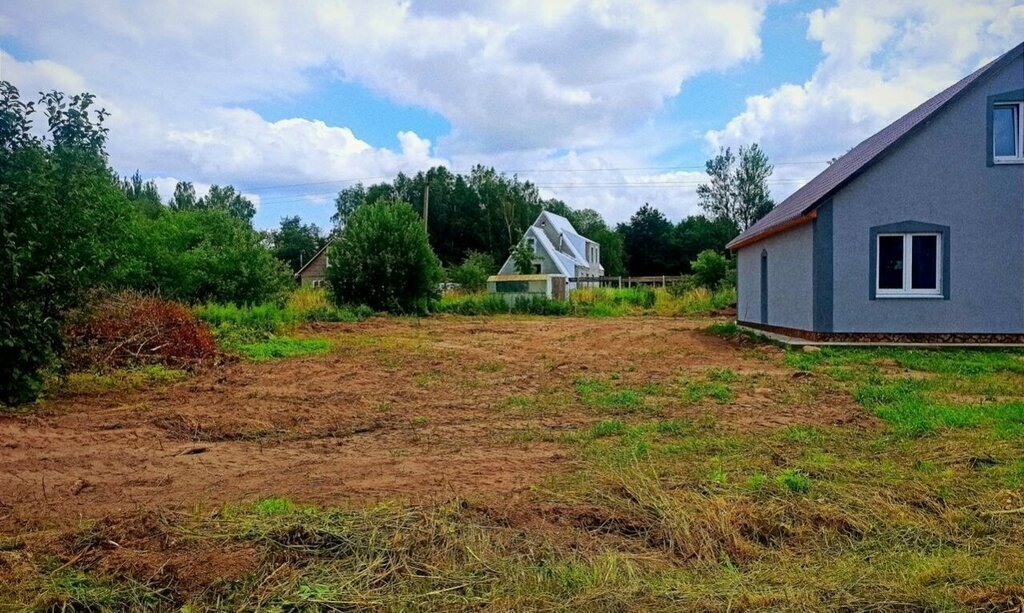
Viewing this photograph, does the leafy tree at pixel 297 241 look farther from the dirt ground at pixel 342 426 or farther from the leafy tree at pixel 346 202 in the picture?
the dirt ground at pixel 342 426

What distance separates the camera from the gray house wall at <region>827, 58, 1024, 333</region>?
13.5 metres

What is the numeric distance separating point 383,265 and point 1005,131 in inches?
815

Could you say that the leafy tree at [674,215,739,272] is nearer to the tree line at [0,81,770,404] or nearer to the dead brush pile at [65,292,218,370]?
the tree line at [0,81,770,404]

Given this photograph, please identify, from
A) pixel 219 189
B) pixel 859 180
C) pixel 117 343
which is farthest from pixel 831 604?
pixel 219 189

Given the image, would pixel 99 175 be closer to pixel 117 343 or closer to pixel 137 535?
pixel 117 343

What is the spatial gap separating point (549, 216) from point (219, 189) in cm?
4829

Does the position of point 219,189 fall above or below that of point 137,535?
above

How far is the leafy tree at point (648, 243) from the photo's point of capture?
6309 centimetres

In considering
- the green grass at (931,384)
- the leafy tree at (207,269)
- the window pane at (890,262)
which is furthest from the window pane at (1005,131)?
the leafy tree at (207,269)

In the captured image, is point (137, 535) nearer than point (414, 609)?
No

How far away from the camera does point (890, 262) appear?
14.0m

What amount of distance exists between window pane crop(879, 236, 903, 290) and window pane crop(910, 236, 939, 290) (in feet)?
0.78

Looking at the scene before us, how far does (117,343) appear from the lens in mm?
11422

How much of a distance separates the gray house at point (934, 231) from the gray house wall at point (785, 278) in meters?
0.33
